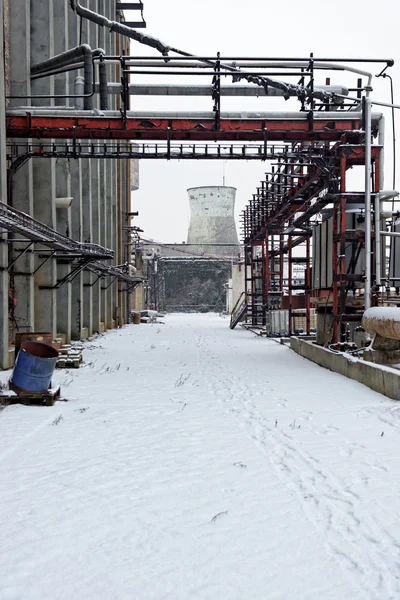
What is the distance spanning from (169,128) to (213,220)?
138 ft

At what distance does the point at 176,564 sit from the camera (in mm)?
3498

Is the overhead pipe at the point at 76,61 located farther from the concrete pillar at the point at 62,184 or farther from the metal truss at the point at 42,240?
the metal truss at the point at 42,240

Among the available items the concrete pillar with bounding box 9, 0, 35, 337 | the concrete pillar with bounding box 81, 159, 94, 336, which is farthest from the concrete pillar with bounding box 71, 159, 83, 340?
the concrete pillar with bounding box 9, 0, 35, 337

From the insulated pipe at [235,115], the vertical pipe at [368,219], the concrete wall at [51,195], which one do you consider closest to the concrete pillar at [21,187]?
the concrete wall at [51,195]

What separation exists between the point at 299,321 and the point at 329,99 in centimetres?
1395

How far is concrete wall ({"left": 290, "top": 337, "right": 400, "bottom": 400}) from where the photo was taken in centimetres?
906

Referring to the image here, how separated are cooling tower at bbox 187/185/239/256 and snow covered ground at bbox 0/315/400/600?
4713cm

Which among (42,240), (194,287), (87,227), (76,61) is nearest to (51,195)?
(76,61)

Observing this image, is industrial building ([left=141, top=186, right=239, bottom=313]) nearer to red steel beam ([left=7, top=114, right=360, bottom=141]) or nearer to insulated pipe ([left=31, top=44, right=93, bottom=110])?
insulated pipe ([left=31, top=44, right=93, bottom=110])

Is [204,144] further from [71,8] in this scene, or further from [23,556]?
[23,556]

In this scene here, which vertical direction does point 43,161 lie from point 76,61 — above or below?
below

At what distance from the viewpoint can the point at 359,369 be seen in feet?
35.7

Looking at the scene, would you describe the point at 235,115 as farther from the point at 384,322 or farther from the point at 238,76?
the point at 384,322

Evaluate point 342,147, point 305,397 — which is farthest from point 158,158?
point 305,397
